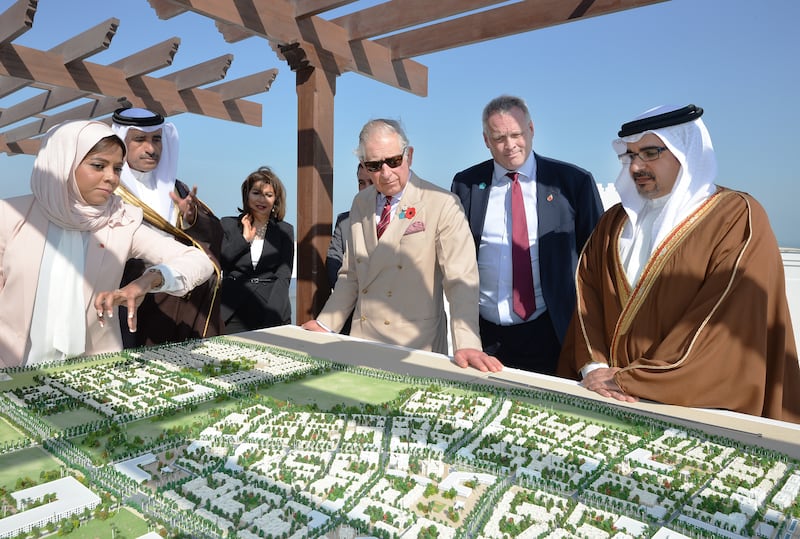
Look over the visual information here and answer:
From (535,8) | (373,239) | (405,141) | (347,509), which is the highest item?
(535,8)

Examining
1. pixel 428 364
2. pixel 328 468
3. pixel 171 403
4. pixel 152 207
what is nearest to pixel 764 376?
pixel 428 364

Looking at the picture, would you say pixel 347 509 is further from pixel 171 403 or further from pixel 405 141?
pixel 405 141

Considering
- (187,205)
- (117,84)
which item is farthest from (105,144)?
(117,84)

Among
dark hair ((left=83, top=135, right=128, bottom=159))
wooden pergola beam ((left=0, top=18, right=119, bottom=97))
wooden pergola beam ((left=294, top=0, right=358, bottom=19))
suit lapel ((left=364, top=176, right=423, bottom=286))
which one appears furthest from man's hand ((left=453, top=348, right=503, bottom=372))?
wooden pergola beam ((left=0, top=18, right=119, bottom=97))

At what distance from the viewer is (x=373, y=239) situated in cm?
334

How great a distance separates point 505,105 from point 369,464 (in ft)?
8.38

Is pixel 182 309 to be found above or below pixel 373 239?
below

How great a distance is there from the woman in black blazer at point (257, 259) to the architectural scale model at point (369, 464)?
7.89ft

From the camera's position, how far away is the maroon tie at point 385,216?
10.9 feet

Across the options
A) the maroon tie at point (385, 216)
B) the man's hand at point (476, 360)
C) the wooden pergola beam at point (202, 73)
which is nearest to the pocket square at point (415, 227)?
the maroon tie at point (385, 216)

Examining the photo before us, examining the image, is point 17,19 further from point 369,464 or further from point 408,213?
point 369,464

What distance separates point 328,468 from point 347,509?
0.79 feet

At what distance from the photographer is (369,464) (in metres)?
1.69

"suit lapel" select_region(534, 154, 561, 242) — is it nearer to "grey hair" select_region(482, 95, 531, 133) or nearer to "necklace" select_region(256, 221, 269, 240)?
"grey hair" select_region(482, 95, 531, 133)
